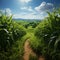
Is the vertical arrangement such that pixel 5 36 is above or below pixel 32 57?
above

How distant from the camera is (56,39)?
4.23 m

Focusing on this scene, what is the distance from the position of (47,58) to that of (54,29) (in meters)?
0.96

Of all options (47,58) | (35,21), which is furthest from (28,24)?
(47,58)

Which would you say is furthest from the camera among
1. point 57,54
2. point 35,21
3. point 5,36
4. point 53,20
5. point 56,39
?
point 35,21

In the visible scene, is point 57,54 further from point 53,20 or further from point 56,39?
point 53,20

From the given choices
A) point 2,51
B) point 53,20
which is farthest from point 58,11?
point 2,51

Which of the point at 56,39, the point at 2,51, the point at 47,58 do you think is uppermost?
the point at 56,39

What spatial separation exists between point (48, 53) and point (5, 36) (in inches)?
55.1

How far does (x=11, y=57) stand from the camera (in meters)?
4.12

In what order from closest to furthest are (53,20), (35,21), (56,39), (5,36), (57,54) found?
(57,54) → (56,39) → (5,36) → (53,20) → (35,21)

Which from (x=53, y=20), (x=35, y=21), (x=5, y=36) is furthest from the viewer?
(x=35, y=21)

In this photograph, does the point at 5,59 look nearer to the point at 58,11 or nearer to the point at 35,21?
the point at 58,11

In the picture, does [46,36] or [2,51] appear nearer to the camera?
[2,51]

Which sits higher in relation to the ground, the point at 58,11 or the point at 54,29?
the point at 58,11
